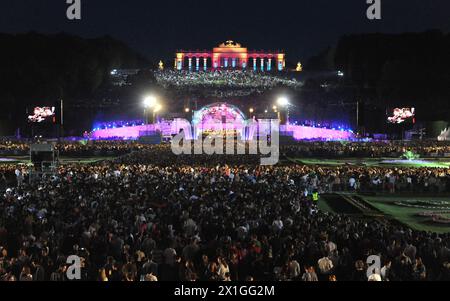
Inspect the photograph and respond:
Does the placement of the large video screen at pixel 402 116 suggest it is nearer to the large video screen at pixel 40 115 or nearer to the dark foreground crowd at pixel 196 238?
the large video screen at pixel 40 115

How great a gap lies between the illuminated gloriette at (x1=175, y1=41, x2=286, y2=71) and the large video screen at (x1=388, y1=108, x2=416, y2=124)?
333 ft

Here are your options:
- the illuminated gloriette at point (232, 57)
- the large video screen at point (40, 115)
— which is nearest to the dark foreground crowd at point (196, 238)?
the large video screen at point (40, 115)

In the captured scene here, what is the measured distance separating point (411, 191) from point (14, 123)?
71.1 meters

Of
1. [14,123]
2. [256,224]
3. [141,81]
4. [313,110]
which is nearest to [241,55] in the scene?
[141,81]

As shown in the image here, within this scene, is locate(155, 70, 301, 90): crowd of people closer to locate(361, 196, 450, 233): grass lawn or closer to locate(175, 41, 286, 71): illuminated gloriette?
locate(175, 41, 286, 71): illuminated gloriette

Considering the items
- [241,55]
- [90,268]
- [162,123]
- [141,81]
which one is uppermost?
[241,55]

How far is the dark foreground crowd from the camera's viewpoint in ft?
39.5

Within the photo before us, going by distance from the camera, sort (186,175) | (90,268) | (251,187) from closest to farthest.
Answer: (90,268) → (251,187) → (186,175)

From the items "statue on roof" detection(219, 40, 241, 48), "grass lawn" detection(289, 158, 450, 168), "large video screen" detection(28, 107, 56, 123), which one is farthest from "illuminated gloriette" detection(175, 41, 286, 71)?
"grass lawn" detection(289, 158, 450, 168)

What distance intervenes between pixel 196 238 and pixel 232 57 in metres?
166

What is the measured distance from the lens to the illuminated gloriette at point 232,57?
579ft

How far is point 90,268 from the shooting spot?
12.6 metres
